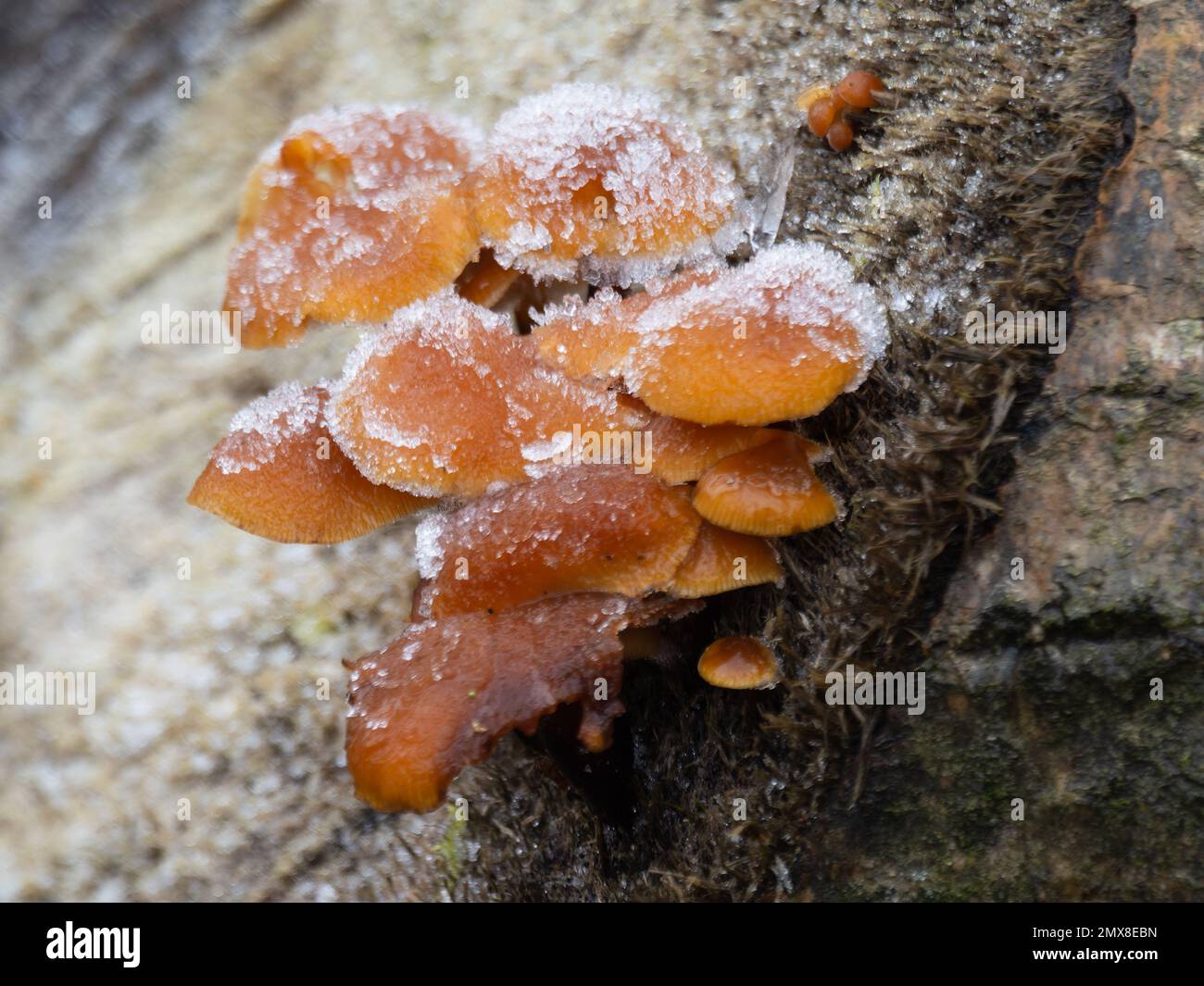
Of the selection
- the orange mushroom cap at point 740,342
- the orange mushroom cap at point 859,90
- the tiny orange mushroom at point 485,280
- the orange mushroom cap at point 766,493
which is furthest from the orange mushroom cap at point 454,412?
the orange mushroom cap at point 859,90

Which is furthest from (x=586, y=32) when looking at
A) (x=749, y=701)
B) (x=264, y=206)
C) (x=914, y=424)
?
(x=749, y=701)

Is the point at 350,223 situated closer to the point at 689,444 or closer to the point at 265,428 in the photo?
the point at 265,428

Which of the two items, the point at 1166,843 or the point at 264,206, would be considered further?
the point at 264,206

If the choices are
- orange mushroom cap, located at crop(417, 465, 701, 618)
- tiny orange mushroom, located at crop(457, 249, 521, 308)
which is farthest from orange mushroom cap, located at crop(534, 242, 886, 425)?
tiny orange mushroom, located at crop(457, 249, 521, 308)

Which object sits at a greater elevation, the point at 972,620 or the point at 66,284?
the point at 66,284

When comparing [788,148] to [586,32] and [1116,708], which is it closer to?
[586,32]

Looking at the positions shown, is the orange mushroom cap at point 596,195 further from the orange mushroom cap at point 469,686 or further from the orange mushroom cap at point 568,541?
the orange mushroom cap at point 469,686

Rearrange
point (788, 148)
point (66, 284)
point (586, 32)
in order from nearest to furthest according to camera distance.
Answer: point (788, 148)
point (586, 32)
point (66, 284)
